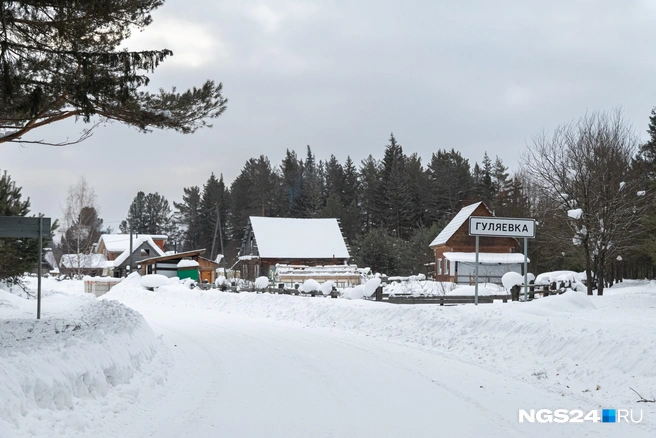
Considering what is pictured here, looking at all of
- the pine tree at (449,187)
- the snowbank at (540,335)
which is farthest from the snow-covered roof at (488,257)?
the pine tree at (449,187)

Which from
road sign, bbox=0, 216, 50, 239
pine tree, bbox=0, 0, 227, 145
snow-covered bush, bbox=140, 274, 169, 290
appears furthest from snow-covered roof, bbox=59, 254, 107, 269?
pine tree, bbox=0, 0, 227, 145

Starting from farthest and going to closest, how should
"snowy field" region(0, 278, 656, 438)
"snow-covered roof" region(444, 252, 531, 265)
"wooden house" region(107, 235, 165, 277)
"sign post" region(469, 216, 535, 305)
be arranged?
"wooden house" region(107, 235, 165, 277) < "snow-covered roof" region(444, 252, 531, 265) < "sign post" region(469, 216, 535, 305) < "snowy field" region(0, 278, 656, 438)

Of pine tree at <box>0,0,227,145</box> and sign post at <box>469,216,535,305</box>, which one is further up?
pine tree at <box>0,0,227,145</box>

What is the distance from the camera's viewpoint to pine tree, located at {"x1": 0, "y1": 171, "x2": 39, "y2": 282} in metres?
21.9

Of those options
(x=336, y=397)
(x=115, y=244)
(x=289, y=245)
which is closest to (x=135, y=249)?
(x=289, y=245)

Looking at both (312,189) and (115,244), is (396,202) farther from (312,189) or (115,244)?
(115,244)

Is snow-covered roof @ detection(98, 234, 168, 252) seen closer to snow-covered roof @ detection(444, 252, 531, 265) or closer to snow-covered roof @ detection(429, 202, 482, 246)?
snow-covered roof @ detection(429, 202, 482, 246)

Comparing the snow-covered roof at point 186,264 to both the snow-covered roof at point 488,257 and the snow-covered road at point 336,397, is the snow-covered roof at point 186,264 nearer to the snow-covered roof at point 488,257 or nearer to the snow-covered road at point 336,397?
the snow-covered roof at point 488,257

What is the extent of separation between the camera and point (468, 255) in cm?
4831

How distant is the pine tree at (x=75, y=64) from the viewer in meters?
12.1

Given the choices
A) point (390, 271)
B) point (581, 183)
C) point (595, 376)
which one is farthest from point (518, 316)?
point (390, 271)

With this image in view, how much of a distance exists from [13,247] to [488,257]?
3695cm

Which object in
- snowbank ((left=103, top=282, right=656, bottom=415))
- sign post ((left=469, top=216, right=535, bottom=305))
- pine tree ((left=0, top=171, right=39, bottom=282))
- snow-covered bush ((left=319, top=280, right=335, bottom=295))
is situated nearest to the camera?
snowbank ((left=103, top=282, right=656, bottom=415))

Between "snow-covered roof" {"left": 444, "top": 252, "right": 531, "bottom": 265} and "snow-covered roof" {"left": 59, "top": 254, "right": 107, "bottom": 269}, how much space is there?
39.9m
